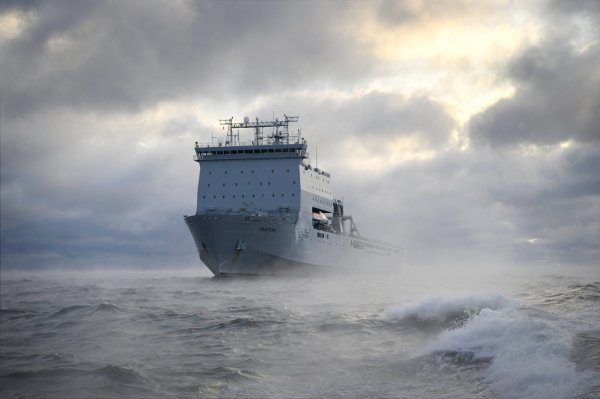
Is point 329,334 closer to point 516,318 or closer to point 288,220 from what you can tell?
point 516,318

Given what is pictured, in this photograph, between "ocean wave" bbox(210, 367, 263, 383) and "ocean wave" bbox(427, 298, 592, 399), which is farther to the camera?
"ocean wave" bbox(210, 367, 263, 383)

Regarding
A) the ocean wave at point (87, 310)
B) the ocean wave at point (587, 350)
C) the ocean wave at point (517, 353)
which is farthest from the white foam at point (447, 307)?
the ocean wave at point (87, 310)

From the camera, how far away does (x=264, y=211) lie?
46031 mm

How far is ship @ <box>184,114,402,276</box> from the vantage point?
1661 inches

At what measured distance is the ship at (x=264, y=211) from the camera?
4219 cm

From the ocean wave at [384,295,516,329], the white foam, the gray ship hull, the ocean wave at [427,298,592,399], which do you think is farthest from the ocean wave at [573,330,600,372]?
the gray ship hull

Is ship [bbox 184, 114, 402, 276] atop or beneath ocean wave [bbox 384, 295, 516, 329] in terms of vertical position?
atop

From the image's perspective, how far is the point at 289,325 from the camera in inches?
576

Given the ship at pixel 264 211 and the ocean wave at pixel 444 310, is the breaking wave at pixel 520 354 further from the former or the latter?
the ship at pixel 264 211

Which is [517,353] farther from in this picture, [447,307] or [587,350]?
[447,307]

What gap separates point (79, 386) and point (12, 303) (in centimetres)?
1919

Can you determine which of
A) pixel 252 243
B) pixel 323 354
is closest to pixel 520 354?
pixel 323 354

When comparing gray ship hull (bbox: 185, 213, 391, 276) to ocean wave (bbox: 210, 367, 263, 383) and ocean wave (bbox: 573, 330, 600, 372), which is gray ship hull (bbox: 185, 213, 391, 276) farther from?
ocean wave (bbox: 573, 330, 600, 372)

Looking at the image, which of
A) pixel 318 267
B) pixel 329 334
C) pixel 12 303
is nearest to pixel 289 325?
pixel 329 334
